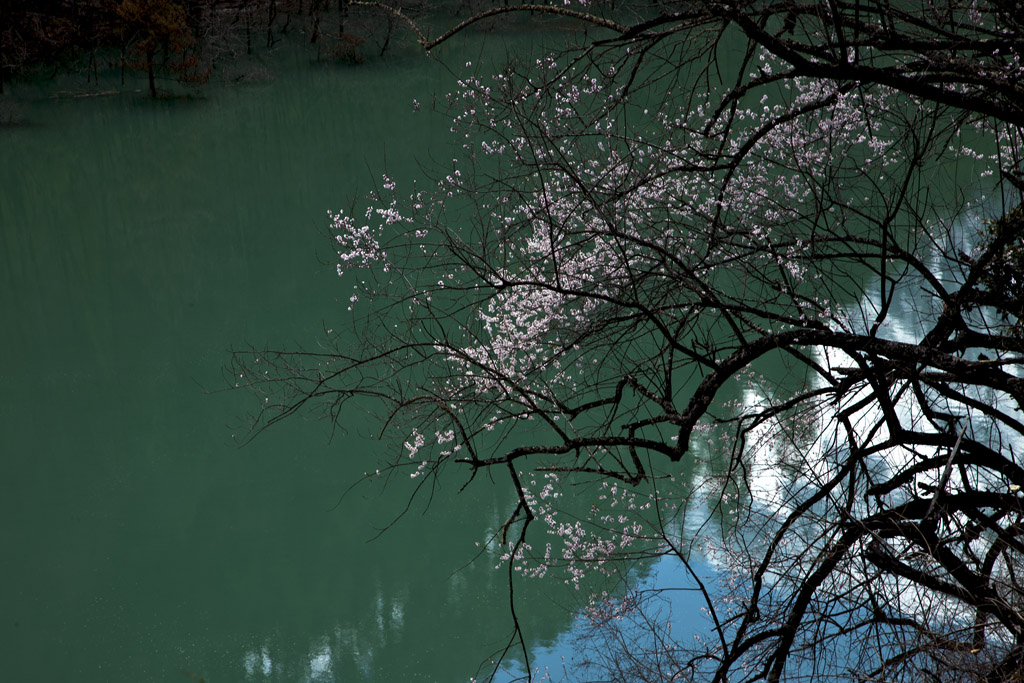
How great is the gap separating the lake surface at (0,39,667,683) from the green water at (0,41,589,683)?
0.02 meters

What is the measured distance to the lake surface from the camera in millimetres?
6840

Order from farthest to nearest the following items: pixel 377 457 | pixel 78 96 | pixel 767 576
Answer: pixel 78 96 < pixel 377 457 < pixel 767 576

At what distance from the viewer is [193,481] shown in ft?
28.2

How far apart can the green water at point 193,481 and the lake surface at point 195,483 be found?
0.07ft

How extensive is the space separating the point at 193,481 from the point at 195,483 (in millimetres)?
51

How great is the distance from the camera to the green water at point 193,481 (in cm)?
684

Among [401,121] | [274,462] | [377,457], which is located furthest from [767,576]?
[401,121]

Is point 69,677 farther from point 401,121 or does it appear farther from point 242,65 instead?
point 242,65

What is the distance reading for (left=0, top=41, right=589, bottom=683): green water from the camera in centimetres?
684

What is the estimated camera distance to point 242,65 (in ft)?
73.7

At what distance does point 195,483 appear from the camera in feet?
28.1

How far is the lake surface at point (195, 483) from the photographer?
22.4 feet

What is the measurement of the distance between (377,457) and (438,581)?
1.70m

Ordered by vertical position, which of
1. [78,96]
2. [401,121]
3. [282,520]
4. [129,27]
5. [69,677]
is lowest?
[69,677]
